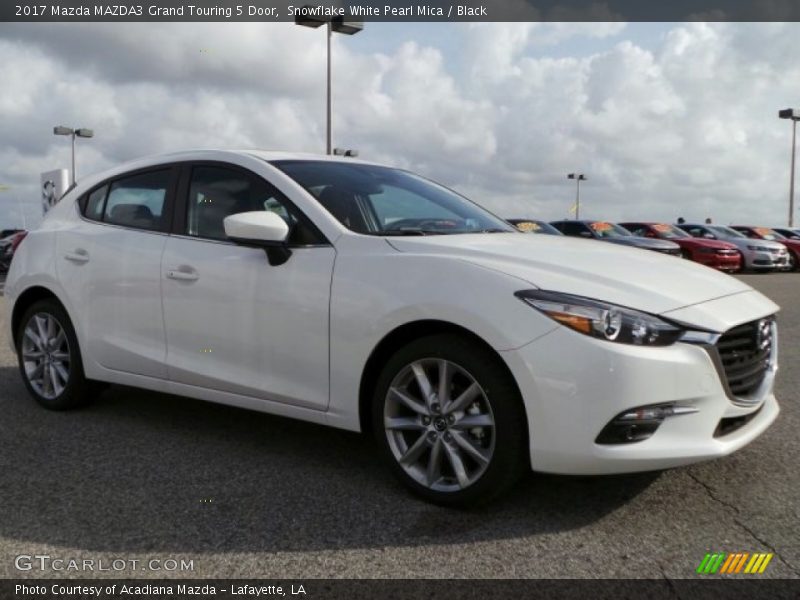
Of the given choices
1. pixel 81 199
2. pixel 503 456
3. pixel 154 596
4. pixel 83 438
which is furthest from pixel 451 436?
pixel 81 199

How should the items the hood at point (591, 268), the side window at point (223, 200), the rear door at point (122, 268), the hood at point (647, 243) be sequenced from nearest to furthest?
the hood at point (591, 268)
the side window at point (223, 200)
the rear door at point (122, 268)
the hood at point (647, 243)

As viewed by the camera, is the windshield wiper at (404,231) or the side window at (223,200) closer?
the windshield wiper at (404,231)

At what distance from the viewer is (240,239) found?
3771mm

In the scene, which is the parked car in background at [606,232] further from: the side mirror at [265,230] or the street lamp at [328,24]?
the side mirror at [265,230]

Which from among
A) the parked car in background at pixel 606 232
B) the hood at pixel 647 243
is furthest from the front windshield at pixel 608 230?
the hood at pixel 647 243

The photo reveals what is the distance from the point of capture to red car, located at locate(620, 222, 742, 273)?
22109mm

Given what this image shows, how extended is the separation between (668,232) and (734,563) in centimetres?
2261

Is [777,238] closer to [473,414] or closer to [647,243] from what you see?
[647,243]

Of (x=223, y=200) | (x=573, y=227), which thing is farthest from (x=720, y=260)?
(x=223, y=200)

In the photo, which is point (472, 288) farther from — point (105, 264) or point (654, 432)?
point (105, 264)

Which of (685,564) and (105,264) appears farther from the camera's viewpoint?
(105,264)

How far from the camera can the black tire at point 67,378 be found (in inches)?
192

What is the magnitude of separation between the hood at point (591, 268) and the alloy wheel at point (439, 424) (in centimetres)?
43

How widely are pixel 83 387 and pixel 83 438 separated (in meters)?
0.61
